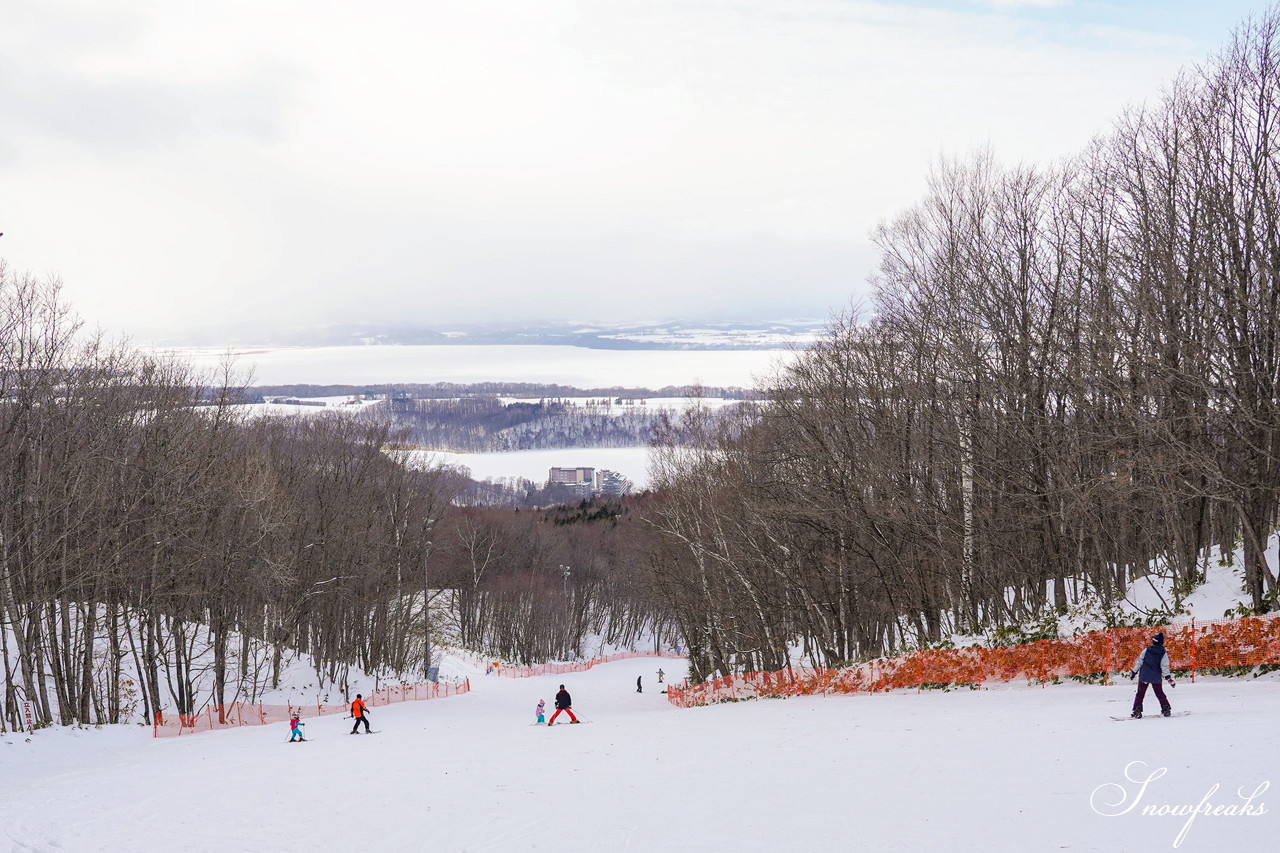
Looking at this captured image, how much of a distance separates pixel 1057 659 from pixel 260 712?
27027 mm

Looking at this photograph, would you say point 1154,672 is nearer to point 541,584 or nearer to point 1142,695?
point 1142,695

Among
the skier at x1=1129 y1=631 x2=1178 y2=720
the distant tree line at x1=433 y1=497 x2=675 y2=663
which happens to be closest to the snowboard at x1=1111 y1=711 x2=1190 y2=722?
the skier at x1=1129 y1=631 x2=1178 y2=720

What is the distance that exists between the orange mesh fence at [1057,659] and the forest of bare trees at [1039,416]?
248 centimetres

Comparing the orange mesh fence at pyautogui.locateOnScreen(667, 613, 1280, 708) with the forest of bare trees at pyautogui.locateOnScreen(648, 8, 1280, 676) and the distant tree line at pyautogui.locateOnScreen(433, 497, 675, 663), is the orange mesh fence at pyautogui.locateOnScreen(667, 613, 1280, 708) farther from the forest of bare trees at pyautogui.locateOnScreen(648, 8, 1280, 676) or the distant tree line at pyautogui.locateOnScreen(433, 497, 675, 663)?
the distant tree line at pyautogui.locateOnScreen(433, 497, 675, 663)

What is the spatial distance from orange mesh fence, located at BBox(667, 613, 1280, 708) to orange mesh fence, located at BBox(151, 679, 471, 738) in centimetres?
1739

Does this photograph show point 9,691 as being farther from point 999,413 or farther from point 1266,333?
point 1266,333

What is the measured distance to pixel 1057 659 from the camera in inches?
781

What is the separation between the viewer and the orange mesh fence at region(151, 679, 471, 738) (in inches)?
1048

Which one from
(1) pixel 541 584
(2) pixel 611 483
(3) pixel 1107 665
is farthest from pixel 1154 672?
(2) pixel 611 483

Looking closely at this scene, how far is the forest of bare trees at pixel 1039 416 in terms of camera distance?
1880 cm

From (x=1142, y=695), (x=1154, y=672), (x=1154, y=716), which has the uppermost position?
(x=1154, y=672)

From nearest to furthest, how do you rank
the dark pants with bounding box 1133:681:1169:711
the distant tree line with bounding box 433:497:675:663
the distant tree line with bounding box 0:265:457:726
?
1. the dark pants with bounding box 1133:681:1169:711
2. the distant tree line with bounding box 0:265:457:726
3. the distant tree line with bounding box 433:497:675:663

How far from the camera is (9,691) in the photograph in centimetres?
2386

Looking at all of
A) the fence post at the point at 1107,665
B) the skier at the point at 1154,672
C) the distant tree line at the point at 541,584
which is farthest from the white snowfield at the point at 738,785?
the distant tree line at the point at 541,584
